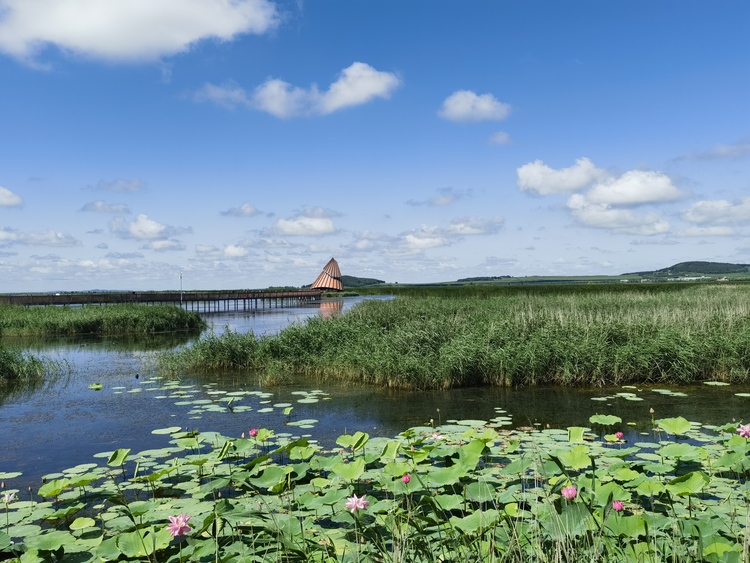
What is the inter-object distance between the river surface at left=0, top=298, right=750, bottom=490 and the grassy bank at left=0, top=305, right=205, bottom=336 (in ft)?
53.8

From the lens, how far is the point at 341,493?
3721 millimetres

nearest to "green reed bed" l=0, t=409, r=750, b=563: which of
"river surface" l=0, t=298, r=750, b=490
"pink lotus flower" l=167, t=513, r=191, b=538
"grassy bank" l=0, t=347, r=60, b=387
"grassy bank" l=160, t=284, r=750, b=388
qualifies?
"pink lotus flower" l=167, t=513, r=191, b=538

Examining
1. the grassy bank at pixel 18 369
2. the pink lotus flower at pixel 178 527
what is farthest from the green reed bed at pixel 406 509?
the grassy bank at pixel 18 369

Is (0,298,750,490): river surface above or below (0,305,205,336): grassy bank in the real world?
below

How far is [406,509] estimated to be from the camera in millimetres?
4098

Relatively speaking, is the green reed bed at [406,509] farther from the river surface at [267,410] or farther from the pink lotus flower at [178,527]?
the river surface at [267,410]

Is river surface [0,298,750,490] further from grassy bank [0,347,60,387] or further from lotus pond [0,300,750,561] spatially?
grassy bank [0,347,60,387]

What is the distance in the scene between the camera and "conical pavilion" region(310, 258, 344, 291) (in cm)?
9519

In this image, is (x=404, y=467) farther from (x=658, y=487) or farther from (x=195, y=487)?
(x=195, y=487)

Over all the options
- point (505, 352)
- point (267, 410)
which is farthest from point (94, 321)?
point (505, 352)

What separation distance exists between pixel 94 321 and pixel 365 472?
27357 mm

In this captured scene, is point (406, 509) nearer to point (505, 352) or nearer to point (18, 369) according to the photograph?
point (505, 352)

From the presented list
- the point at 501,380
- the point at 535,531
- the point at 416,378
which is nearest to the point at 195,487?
the point at 535,531

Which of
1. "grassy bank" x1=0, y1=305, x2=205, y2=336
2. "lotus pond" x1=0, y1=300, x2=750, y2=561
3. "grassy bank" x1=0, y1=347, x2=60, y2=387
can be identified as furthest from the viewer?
"grassy bank" x1=0, y1=305, x2=205, y2=336
